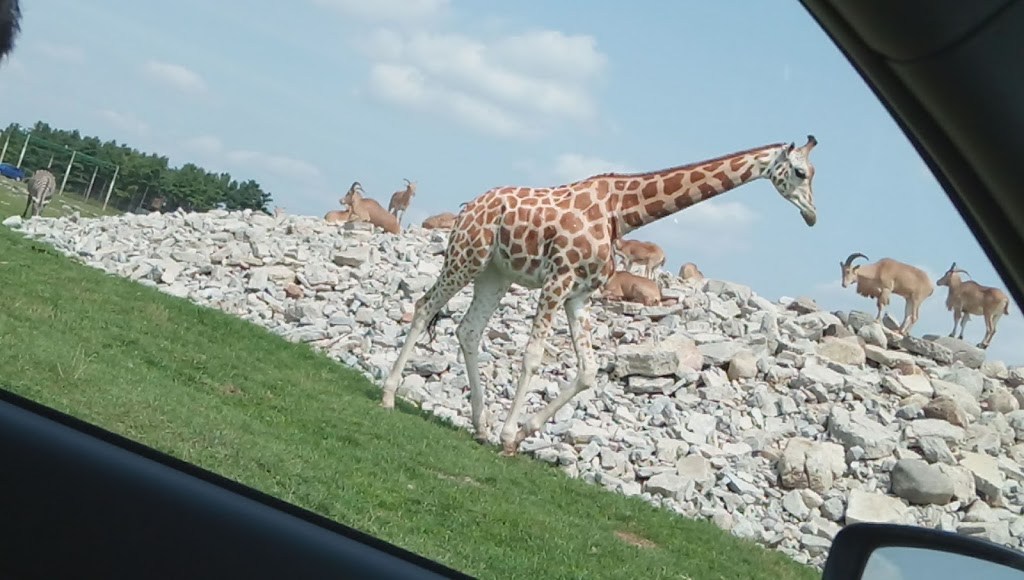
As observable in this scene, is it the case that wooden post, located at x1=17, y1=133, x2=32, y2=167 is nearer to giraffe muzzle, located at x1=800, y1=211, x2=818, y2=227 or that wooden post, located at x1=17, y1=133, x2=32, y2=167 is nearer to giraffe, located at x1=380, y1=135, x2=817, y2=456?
giraffe, located at x1=380, y1=135, x2=817, y2=456

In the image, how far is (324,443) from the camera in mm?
4168

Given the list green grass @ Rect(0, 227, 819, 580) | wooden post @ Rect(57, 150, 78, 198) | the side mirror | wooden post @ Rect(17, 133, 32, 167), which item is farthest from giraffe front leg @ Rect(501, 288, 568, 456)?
the side mirror

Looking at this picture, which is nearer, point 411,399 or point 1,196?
point 1,196

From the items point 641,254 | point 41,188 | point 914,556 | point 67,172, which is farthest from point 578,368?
point 914,556

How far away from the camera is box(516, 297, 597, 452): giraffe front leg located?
16.5 ft

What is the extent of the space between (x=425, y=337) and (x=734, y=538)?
252 cm

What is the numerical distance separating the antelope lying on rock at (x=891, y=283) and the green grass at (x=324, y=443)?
366 centimetres

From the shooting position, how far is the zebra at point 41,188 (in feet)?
16.3

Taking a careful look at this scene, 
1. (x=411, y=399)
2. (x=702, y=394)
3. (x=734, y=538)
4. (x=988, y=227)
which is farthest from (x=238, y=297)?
(x=988, y=227)

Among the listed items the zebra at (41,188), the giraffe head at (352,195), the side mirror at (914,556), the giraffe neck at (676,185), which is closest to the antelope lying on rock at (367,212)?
the giraffe head at (352,195)

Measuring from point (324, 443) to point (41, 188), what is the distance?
2.20 meters

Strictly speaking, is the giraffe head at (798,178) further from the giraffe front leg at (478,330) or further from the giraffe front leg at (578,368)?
the giraffe front leg at (478,330)

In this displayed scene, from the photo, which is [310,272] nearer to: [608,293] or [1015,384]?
[608,293]

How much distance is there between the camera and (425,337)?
665 centimetres
